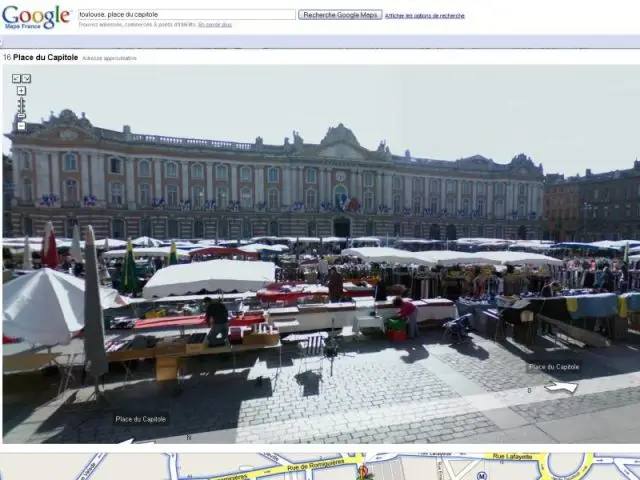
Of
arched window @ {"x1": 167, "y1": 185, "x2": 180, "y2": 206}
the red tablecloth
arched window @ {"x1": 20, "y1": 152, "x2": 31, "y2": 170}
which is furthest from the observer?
arched window @ {"x1": 167, "y1": 185, "x2": 180, "y2": 206}

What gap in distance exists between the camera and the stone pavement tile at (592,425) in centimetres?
467

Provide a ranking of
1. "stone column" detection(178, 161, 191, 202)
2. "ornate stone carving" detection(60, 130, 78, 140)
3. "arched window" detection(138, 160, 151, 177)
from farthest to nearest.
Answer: "stone column" detection(178, 161, 191, 202)
"arched window" detection(138, 160, 151, 177)
"ornate stone carving" detection(60, 130, 78, 140)

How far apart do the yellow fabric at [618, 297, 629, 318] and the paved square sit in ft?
4.74

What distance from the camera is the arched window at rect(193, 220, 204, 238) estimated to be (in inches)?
1537

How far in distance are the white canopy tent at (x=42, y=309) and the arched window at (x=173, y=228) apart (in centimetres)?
3494

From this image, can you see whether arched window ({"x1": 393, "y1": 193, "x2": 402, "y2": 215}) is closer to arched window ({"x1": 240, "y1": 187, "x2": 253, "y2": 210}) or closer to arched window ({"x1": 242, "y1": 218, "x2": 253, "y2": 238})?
arched window ({"x1": 240, "y1": 187, "x2": 253, "y2": 210})

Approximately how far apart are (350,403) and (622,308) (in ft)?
26.5

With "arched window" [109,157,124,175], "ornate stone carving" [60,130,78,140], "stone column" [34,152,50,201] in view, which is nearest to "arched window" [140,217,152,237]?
"arched window" [109,157,124,175]

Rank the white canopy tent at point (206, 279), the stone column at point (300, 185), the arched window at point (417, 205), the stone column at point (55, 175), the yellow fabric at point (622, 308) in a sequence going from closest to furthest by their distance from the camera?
the white canopy tent at point (206, 279) → the yellow fabric at point (622, 308) → the stone column at point (55, 175) → the stone column at point (300, 185) → the arched window at point (417, 205)

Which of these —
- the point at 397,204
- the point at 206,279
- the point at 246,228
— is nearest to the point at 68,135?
the point at 246,228

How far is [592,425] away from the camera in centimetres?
486

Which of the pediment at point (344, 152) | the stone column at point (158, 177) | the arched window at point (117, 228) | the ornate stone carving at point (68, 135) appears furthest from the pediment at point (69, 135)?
the pediment at point (344, 152)

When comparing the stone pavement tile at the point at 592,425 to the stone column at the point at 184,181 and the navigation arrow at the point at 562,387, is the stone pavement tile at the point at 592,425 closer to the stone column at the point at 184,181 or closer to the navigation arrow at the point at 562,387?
the navigation arrow at the point at 562,387
